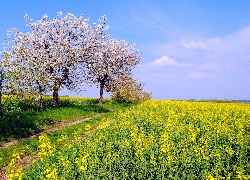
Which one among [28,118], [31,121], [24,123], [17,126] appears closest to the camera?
[17,126]

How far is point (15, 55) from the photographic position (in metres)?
31.8

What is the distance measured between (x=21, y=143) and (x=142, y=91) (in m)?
40.8

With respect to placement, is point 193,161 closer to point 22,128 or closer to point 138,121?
Answer: point 138,121

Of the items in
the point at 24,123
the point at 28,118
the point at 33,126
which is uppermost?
the point at 28,118

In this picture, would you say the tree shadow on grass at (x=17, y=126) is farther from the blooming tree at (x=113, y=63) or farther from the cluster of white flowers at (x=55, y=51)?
the blooming tree at (x=113, y=63)

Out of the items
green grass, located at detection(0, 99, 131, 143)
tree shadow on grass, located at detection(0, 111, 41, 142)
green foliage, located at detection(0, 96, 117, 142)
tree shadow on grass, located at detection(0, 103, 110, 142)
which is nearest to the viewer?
tree shadow on grass, located at detection(0, 111, 41, 142)

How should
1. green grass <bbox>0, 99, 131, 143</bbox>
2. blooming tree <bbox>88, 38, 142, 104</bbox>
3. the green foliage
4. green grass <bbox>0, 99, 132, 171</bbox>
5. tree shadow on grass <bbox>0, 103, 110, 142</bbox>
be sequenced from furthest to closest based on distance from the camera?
blooming tree <bbox>88, 38, 142, 104</bbox> < the green foliage < green grass <bbox>0, 99, 131, 143</bbox> < tree shadow on grass <bbox>0, 103, 110, 142</bbox> < green grass <bbox>0, 99, 132, 171</bbox>

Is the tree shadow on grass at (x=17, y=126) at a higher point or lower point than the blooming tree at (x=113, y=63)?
lower

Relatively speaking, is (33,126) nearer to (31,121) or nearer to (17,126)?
(31,121)

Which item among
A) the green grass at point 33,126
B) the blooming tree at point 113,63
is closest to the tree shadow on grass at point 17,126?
the green grass at point 33,126

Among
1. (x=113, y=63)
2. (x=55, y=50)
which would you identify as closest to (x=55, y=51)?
(x=55, y=50)

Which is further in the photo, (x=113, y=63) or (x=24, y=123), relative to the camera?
(x=113, y=63)

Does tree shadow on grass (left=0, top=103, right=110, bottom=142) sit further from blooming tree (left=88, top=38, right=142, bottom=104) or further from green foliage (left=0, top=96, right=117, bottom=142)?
blooming tree (left=88, top=38, right=142, bottom=104)

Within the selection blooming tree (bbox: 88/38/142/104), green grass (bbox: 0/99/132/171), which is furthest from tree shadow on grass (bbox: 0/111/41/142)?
blooming tree (bbox: 88/38/142/104)
